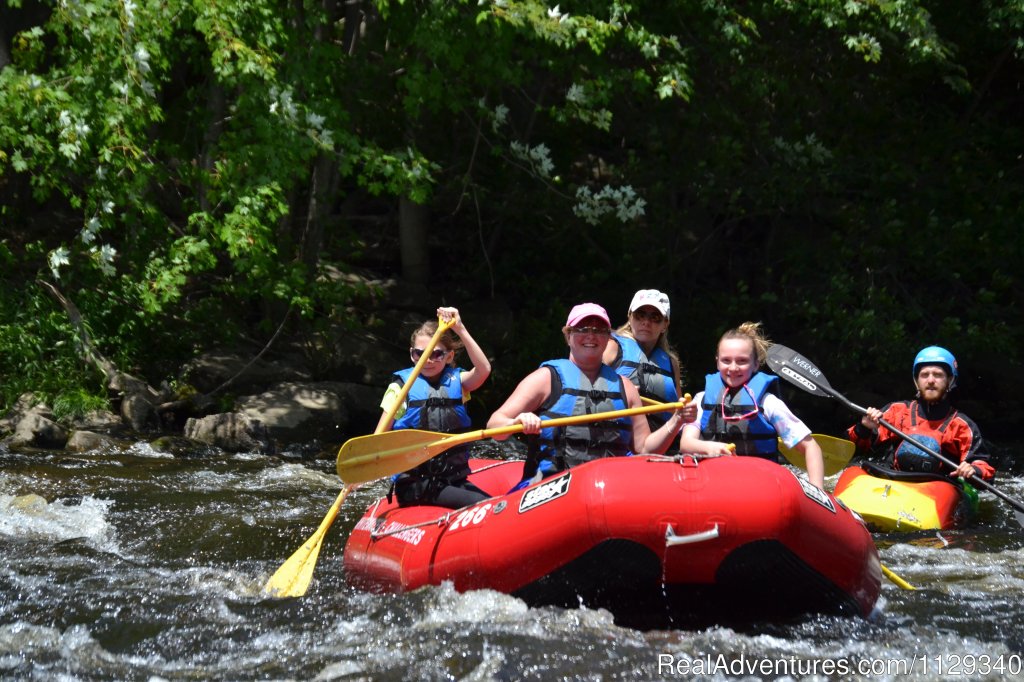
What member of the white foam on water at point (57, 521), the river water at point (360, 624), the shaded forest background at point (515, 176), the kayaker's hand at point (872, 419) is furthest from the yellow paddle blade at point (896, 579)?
the shaded forest background at point (515, 176)

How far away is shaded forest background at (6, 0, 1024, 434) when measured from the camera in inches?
330

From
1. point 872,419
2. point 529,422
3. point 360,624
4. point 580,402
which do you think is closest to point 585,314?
point 580,402

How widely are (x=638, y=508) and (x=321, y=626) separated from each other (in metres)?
→ 1.30

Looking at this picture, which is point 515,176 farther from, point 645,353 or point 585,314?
point 585,314

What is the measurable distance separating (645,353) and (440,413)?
965 mm

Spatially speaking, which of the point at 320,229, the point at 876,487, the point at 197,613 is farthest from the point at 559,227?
the point at 197,613

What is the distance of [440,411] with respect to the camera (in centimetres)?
527

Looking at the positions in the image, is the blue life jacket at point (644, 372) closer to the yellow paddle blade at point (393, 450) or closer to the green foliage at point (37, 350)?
the yellow paddle blade at point (393, 450)

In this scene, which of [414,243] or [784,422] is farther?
[414,243]

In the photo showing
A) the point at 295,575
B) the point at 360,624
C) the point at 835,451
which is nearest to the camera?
the point at 360,624

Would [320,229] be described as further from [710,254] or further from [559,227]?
[710,254]

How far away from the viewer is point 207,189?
30.1 ft

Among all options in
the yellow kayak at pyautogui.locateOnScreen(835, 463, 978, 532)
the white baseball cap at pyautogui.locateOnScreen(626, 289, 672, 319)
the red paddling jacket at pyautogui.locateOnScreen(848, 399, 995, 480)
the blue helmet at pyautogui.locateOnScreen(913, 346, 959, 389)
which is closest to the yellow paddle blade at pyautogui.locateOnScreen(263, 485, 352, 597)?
the white baseball cap at pyautogui.locateOnScreen(626, 289, 672, 319)

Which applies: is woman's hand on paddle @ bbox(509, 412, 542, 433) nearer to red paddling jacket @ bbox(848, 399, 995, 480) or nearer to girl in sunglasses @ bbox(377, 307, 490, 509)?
girl in sunglasses @ bbox(377, 307, 490, 509)
